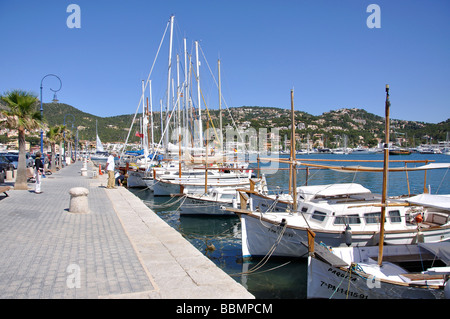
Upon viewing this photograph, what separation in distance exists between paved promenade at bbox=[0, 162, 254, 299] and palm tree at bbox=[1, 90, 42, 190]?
6.85 m

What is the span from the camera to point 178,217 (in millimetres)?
21750

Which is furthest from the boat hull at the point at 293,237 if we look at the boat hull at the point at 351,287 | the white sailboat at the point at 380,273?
the boat hull at the point at 351,287

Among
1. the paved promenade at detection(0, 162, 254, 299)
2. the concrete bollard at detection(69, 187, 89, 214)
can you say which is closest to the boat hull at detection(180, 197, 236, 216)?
the concrete bollard at detection(69, 187, 89, 214)

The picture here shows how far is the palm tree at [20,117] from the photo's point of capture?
1727 cm

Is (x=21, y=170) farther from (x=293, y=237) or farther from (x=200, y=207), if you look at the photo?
A: (x=293, y=237)

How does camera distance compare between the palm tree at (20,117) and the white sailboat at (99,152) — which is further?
the white sailboat at (99,152)

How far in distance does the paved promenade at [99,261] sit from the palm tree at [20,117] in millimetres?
6847

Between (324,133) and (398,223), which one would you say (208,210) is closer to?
(398,223)

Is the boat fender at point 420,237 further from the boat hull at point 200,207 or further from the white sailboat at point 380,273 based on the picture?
the boat hull at point 200,207

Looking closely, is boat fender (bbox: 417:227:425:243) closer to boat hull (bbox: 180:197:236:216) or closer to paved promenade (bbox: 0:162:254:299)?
paved promenade (bbox: 0:162:254:299)

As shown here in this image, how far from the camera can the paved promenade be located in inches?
210

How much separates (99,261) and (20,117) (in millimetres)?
14213

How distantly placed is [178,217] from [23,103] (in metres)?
10.9
